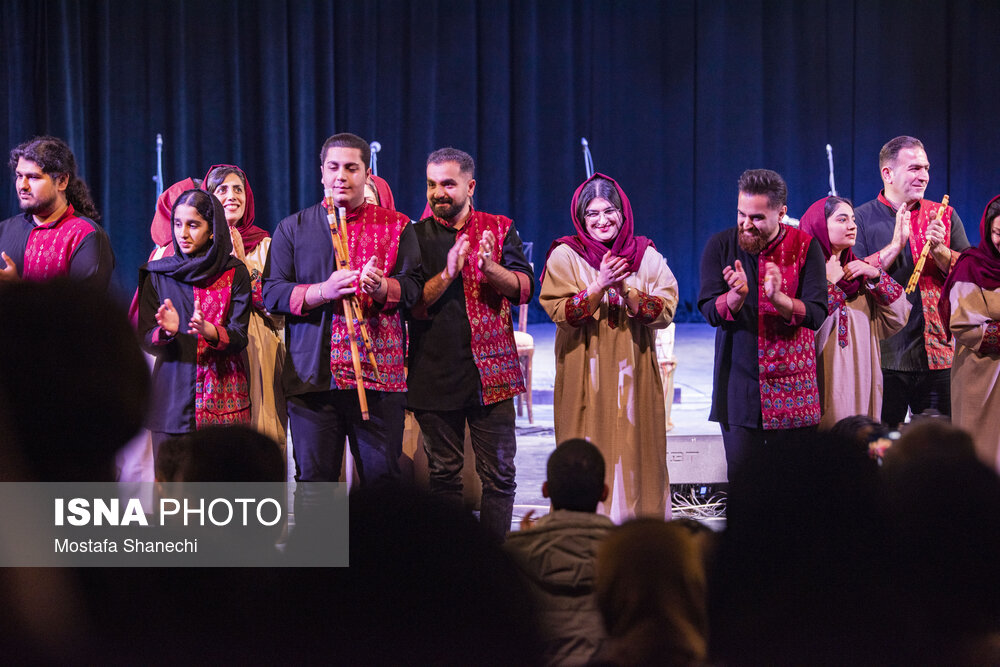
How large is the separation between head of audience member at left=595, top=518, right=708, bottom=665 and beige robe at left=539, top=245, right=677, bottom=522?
2092 mm

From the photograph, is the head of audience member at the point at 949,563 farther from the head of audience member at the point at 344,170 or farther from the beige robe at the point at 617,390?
the head of audience member at the point at 344,170

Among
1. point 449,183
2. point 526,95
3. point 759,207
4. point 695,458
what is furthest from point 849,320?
point 526,95

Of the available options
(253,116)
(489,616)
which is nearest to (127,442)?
(489,616)

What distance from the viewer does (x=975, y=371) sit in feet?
11.7

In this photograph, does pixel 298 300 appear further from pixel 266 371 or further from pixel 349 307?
pixel 266 371

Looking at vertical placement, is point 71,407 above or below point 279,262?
below

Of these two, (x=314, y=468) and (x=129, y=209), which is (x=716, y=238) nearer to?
(x=314, y=468)

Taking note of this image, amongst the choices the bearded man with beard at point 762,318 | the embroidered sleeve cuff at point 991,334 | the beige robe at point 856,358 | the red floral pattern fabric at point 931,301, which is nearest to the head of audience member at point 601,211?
the bearded man with beard at point 762,318

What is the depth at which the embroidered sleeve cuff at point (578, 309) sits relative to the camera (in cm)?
324

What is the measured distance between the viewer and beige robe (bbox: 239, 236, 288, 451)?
3709mm

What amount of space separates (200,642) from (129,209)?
721 centimetres

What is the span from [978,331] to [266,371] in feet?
8.97

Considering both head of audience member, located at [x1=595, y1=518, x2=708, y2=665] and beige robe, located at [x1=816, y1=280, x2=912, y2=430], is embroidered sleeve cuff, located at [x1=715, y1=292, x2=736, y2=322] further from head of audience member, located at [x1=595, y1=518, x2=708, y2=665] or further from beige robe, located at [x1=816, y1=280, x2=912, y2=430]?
head of audience member, located at [x1=595, y1=518, x2=708, y2=665]

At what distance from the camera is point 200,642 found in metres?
1.00
